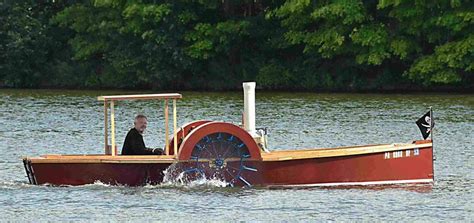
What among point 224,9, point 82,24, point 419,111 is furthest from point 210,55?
point 419,111

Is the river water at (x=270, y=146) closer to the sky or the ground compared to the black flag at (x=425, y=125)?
closer to the ground

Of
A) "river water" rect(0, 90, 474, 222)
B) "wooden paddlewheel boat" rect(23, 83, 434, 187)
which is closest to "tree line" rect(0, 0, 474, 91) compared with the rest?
"river water" rect(0, 90, 474, 222)

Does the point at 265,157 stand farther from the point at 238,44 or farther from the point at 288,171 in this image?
the point at 238,44

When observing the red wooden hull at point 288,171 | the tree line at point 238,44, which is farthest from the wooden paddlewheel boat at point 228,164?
the tree line at point 238,44

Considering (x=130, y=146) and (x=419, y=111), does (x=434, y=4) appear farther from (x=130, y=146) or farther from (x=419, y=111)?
(x=130, y=146)

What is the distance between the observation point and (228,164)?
23.9 metres

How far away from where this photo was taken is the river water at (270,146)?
2197 centimetres

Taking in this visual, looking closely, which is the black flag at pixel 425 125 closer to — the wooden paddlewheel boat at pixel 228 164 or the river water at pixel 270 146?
the wooden paddlewheel boat at pixel 228 164

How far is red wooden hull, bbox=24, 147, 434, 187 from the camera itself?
77.8 ft

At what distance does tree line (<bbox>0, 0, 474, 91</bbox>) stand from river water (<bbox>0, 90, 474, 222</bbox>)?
146 inches

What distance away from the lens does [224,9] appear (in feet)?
210

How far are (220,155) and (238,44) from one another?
130ft

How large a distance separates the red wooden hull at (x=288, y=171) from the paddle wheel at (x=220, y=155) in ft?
0.24

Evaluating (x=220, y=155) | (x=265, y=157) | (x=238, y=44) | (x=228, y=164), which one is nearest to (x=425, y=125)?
(x=265, y=157)
